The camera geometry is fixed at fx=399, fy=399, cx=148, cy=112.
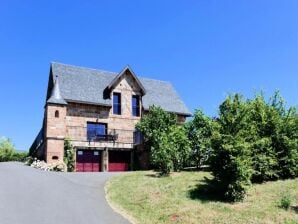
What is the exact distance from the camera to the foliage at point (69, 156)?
101 ft

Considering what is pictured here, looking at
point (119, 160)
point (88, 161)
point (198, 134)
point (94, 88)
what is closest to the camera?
point (198, 134)

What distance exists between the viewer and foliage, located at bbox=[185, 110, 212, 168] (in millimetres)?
27750

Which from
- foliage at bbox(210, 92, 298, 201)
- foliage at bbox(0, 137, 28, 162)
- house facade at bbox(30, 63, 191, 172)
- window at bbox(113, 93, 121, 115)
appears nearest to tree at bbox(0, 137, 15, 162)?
foliage at bbox(0, 137, 28, 162)

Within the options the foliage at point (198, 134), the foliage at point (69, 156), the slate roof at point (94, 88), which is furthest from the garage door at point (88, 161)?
the foliage at point (198, 134)

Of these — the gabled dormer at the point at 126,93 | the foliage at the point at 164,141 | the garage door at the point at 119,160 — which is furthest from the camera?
the gabled dormer at the point at 126,93

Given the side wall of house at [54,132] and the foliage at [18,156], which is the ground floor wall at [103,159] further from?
the foliage at [18,156]

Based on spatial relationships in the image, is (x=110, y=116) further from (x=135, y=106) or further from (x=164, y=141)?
(x=164, y=141)

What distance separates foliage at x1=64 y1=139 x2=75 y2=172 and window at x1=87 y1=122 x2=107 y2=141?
102 inches

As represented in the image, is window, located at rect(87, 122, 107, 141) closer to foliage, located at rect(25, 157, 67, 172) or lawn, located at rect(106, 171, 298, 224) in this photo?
foliage, located at rect(25, 157, 67, 172)

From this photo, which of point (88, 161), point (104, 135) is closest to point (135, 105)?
point (104, 135)

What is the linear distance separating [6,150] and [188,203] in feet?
128

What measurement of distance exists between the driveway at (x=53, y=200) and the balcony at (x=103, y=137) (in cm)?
872

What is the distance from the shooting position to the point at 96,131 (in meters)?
34.2

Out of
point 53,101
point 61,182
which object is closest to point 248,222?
point 61,182
